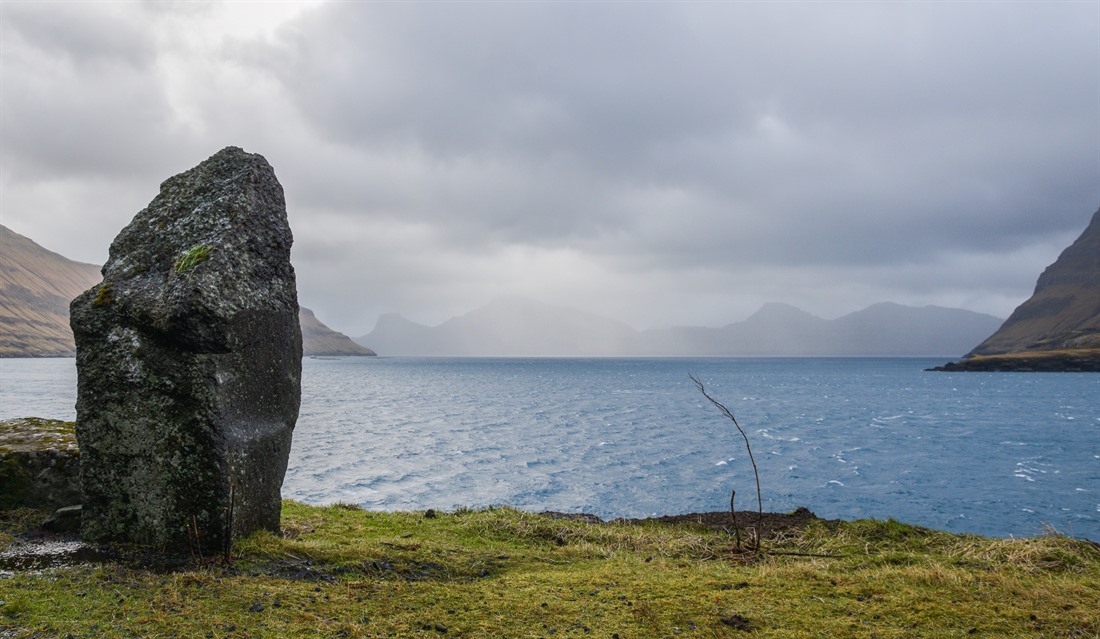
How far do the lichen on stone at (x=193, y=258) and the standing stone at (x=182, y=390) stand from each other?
0.02m

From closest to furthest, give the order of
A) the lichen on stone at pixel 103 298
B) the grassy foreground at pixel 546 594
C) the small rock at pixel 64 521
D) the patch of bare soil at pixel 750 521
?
the grassy foreground at pixel 546 594, the lichen on stone at pixel 103 298, the small rock at pixel 64 521, the patch of bare soil at pixel 750 521

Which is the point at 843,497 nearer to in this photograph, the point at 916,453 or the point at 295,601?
the point at 916,453

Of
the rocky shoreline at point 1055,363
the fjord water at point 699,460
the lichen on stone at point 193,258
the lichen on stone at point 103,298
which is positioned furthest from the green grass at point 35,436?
the rocky shoreline at point 1055,363

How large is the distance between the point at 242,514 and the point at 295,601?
2.68 m

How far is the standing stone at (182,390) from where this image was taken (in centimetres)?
900

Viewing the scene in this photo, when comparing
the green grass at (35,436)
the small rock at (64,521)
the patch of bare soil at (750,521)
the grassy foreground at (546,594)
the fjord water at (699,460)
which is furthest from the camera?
the fjord water at (699,460)

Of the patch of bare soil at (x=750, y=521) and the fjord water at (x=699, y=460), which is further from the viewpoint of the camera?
the fjord water at (x=699, y=460)

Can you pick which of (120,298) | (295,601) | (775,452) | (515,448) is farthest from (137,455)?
(775,452)

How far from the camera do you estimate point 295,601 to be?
24.5 feet

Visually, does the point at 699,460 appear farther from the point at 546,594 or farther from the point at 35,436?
the point at 35,436

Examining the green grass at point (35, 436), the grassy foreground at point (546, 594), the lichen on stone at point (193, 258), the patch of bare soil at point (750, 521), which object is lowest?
the patch of bare soil at point (750, 521)

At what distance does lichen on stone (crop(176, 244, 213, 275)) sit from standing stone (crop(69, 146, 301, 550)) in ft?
0.07

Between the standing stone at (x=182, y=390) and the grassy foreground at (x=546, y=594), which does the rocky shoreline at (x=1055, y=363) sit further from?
the standing stone at (x=182, y=390)

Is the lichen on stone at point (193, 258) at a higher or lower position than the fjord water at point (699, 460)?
higher
